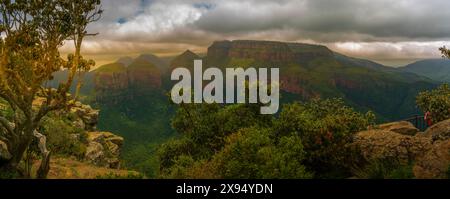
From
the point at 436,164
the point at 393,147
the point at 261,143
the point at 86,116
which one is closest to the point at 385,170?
the point at 393,147

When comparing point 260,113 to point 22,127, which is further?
point 260,113

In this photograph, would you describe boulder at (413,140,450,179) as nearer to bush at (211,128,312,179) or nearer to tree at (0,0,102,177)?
bush at (211,128,312,179)

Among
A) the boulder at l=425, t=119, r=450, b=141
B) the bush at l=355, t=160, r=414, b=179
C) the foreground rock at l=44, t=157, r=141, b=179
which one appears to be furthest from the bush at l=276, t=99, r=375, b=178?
the foreground rock at l=44, t=157, r=141, b=179

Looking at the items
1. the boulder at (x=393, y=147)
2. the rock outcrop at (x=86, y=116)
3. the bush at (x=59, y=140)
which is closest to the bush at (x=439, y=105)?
the boulder at (x=393, y=147)

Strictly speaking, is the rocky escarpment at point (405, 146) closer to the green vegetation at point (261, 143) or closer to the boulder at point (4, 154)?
the green vegetation at point (261, 143)

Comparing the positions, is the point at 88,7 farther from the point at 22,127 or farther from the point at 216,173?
the point at 216,173

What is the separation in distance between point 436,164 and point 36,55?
2230cm

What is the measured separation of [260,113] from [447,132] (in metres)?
15.5

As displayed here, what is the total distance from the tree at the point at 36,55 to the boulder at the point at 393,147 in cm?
1712

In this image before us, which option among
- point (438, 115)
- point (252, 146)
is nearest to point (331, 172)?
point (252, 146)

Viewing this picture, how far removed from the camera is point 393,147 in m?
23.6

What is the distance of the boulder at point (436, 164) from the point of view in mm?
18125
